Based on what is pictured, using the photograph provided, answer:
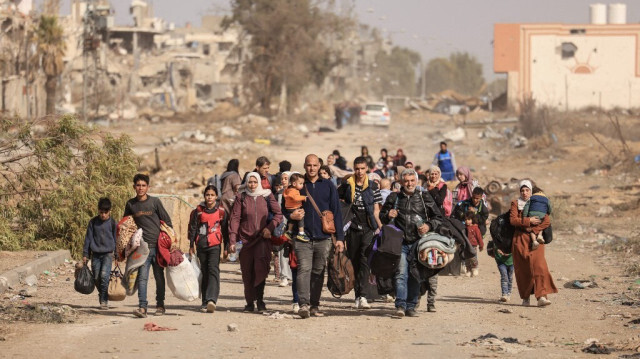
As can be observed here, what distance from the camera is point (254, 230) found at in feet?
35.0

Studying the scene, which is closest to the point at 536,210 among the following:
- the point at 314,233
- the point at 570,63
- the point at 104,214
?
the point at 314,233

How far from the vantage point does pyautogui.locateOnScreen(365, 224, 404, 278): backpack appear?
10359 millimetres

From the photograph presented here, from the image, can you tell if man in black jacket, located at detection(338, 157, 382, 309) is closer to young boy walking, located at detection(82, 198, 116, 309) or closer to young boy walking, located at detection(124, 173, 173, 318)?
young boy walking, located at detection(124, 173, 173, 318)

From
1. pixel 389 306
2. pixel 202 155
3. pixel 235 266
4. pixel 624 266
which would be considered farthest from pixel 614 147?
pixel 389 306

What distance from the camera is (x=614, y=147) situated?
37.9 meters

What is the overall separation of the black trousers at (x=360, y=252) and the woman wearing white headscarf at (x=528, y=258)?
1772 millimetres

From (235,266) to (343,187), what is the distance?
15.8 ft

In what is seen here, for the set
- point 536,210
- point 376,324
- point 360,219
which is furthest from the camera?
point 536,210

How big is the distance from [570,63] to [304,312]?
206 ft

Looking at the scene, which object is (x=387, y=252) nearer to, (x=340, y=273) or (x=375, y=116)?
(x=340, y=273)

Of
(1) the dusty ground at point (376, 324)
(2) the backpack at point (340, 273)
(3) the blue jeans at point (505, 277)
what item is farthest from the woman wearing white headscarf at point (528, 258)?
(2) the backpack at point (340, 273)

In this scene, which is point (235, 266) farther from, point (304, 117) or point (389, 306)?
point (304, 117)

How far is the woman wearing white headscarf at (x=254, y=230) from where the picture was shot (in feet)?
35.0

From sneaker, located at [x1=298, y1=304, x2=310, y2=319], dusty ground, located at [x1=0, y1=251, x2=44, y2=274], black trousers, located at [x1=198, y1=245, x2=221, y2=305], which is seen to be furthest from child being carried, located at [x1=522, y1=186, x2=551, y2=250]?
dusty ground, located at [x1=0, y1=251, x2=44, y2=274]
